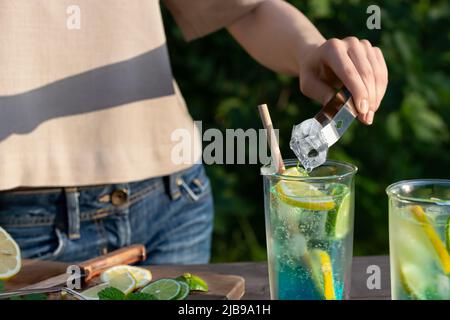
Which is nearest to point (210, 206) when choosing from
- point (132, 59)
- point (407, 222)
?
point (132, 59)

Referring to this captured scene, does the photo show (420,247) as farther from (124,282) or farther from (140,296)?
(124,282)

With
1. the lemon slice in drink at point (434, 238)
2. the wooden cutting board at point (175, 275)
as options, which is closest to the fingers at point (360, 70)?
the lemon slice in drink at point (434, 238)

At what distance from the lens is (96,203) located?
1490mm

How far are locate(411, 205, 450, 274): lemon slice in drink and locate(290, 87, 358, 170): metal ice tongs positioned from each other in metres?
0.15

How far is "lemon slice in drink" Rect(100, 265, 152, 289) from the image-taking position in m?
1.30

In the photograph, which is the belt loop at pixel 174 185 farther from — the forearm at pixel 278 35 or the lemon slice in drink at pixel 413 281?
the lemon slice in drink at pixel 413 281

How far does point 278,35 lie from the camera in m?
1.49

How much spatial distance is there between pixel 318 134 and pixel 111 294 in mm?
390

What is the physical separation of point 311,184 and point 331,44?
0.27 meters

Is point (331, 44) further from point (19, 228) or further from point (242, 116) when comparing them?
point (242, 116)

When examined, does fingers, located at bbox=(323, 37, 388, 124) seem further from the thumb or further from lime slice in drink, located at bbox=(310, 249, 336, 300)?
lime slice in drink, located at bbox=(310, 249, 336, 300)

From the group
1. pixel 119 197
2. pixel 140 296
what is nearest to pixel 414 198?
pixel 140 296

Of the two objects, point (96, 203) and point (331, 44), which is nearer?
point (331, 44)

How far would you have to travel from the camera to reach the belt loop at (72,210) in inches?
57.7
